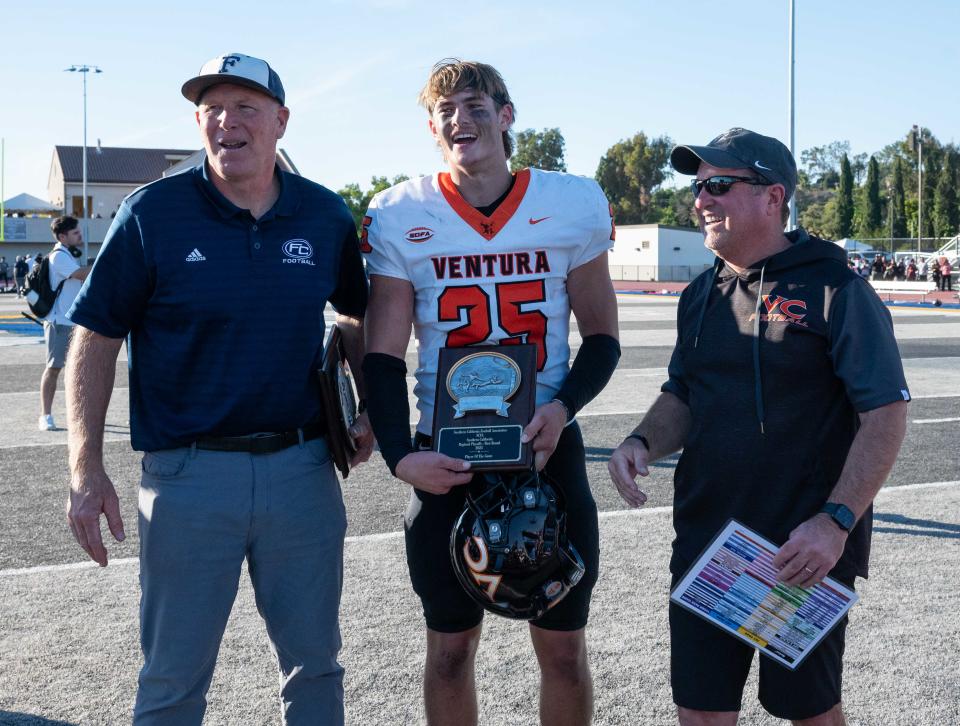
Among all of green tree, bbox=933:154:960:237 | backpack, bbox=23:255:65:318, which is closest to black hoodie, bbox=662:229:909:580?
backpack, bbox=23:255:65:318

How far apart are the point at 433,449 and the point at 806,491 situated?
101cm

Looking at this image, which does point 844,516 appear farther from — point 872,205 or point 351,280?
point 872,205

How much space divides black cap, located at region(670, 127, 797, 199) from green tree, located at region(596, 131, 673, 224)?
102245 mm

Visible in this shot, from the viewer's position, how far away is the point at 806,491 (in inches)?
104

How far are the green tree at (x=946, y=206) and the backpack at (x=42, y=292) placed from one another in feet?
249

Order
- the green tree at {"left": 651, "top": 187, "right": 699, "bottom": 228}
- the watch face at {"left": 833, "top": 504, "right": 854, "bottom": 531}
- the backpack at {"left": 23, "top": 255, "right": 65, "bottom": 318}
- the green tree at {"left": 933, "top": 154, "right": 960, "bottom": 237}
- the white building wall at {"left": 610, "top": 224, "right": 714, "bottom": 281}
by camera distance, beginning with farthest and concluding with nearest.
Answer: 1. the green tree at {"left": 651, "top": 187, "right": 699, "bottom": 228}
2. the green tree at {"left": 933, "top": 154, "right": 960, "bottom": 237}
3. the white building wall at {"left": 610, "top": 224, "right": 714, "bottom": 281}
4. the backpack at {"left": 23, "top": 255, "right": 65, "bottom": 318}
5. the watch face at {"left": 833, "top": 504, "right": 854, "bottom": 531}

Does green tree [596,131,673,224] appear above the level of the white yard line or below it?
above

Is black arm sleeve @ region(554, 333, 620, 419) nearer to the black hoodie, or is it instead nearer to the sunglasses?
the black hoodie

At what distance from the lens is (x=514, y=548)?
2.71 m

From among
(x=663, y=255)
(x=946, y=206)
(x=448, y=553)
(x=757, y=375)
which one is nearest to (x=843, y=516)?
(x=757, y=375)

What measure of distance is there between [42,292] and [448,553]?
7.53m

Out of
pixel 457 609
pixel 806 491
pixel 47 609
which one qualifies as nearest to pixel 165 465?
pixel 457 609

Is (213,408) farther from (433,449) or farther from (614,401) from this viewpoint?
(614,401)

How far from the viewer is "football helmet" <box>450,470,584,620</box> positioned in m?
2.72
